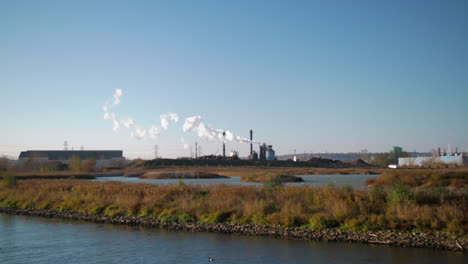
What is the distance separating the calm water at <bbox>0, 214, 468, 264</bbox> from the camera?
1648 centimetres

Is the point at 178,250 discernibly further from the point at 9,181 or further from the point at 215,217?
the point at 9,181

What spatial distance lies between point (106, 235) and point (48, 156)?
133410 mm

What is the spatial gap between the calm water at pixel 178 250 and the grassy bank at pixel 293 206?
7.45 feet

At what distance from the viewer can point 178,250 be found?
59.8 ft

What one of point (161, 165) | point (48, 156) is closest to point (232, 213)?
point (161, 165)

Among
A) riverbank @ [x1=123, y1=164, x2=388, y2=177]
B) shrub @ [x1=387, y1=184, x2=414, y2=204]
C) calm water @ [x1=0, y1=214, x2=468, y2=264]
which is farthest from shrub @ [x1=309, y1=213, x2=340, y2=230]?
riverbank @ [x1=123, y1=164, x2=388, y2=177]

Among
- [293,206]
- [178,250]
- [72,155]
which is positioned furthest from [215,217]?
[72,155]

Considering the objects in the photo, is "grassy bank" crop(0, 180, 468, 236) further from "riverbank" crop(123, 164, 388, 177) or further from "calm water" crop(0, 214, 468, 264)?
"riverbank" crop(123, 164, 388, 177)

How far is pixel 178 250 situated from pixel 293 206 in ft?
25.3

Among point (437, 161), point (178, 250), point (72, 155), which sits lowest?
point (178, 250)

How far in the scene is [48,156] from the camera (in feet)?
470

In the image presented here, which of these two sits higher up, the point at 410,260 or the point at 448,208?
the point at 448,208

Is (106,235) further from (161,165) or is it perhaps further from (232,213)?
(161,165)

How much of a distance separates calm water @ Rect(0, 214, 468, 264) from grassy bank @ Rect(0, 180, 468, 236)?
2.27m
